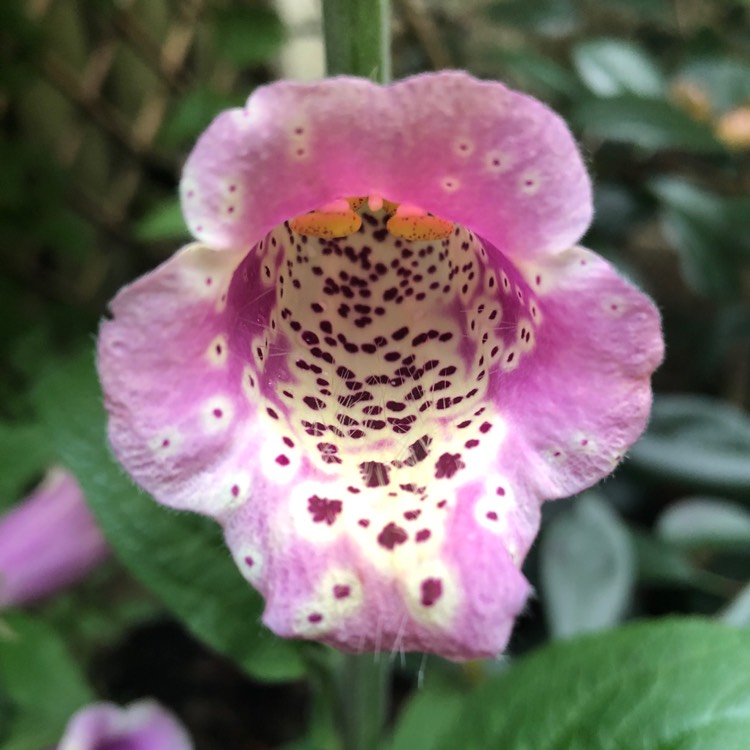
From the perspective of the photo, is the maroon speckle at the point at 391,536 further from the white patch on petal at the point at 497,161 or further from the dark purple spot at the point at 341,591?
the white patch on petal at the point at 497,161

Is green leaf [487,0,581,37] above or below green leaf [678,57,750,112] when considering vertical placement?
above

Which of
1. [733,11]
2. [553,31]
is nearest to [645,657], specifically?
[553,31]

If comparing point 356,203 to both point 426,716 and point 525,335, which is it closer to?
point 525,335

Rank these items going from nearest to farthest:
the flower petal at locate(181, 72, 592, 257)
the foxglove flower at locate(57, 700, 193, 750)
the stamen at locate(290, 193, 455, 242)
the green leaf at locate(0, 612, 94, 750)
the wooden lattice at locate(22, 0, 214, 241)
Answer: the flower petal at locate(181, 72, 592, 257)
the stamen at locate(290, 193, 455, 242)
the foxglove flower at locate(57, 700, 193, 750)
the green leaf at locate(0, 612, 94, 750)
the wooden lattice at locate(22, 0, 214, 241)

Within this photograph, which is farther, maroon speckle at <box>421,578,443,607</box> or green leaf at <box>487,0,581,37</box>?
green leaf at <box>487,0,581,37</box>

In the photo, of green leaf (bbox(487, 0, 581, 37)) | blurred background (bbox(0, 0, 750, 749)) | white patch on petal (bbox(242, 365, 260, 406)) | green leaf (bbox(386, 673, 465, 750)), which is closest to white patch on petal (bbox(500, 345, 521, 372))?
white patch on petal (bbox(242, 365, 260, 406))

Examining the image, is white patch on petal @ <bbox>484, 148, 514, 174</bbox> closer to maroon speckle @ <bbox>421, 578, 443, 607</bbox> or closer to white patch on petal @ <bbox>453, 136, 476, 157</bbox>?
white patch on petal @ <bbox>453, 136, 476, 157</bbox>
